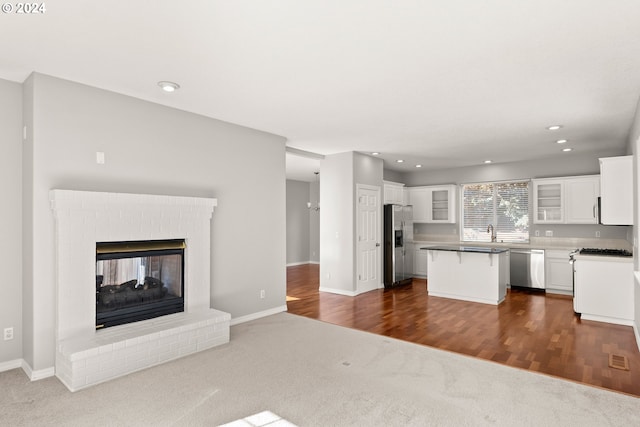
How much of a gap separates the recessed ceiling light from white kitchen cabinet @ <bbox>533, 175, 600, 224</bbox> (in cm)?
688

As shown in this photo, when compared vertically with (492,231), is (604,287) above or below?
below

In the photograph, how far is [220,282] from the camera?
14.8ft

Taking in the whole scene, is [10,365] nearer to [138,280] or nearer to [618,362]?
[138,280]

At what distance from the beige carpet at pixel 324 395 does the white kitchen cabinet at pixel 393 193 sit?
4533 mm

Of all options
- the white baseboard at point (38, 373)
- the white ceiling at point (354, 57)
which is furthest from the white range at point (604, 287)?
the white baseboard at point (38, 373)

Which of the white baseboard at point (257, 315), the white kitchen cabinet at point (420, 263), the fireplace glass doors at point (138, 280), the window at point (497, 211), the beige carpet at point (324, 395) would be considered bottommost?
the beige carpet at point (324, 395)

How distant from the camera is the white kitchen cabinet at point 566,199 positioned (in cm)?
662

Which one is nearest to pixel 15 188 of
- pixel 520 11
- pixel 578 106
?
pixel 520 11

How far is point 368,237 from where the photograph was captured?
6945 millimetres

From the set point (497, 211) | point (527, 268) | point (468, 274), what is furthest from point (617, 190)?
point (497, 211)

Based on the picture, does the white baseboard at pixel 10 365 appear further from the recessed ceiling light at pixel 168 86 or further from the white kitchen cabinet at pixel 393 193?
the white kitchen cabinet at pixel 393 193

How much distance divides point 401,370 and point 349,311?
2134mm

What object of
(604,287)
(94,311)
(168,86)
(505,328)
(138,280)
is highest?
(168,86)

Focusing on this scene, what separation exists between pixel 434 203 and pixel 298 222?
14.3 ft
